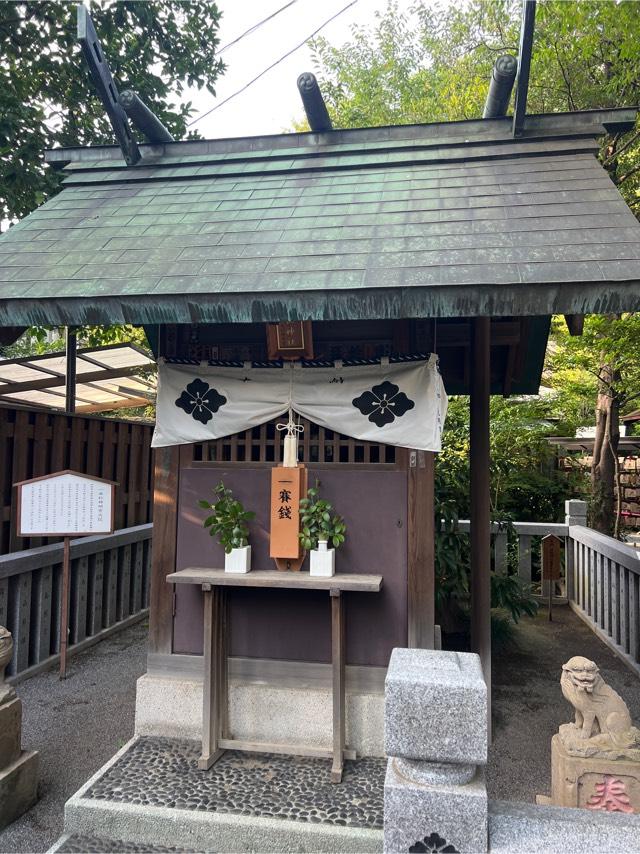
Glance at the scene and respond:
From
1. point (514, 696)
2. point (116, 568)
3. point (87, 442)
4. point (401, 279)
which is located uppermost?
point (401, 279)

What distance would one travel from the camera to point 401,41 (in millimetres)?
18625

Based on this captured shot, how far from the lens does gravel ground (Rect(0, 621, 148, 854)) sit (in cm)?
370

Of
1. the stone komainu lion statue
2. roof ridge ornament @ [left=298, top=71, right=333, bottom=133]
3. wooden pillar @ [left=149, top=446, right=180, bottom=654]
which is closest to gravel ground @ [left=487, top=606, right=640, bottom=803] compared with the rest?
the stone komainu lion statue

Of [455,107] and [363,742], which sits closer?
[363,742]

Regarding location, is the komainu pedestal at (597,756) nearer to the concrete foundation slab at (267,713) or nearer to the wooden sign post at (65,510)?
the concrete foundation slab at (267,713)

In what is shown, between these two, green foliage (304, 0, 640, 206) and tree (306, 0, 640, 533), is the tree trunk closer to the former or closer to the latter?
tree (306, 0, 640, 533)

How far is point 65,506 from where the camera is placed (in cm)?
612

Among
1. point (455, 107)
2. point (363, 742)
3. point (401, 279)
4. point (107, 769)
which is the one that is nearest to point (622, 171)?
point (455, 107)

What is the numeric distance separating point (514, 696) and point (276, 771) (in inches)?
112

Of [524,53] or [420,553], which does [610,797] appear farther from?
[524,53]

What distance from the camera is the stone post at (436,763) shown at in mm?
2453

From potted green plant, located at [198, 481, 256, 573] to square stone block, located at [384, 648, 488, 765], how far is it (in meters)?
2.09

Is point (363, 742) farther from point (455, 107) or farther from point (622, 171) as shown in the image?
point (455, 107)

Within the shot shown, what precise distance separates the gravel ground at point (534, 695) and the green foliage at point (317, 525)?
2.17 metres
